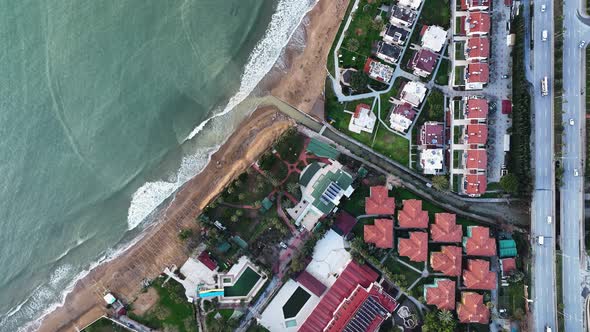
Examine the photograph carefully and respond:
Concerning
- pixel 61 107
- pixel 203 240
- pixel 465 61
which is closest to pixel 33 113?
pixel 61 107

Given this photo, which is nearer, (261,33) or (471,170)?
(471,170)

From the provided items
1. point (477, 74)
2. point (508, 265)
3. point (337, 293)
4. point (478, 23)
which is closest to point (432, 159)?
point (477, 74)

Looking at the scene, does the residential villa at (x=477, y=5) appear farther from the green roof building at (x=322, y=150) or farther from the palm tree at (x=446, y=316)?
the palm tree at (x=446, y=316)

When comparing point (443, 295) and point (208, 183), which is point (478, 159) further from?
point (208, 183)

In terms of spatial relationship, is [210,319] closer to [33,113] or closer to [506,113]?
[33,113]

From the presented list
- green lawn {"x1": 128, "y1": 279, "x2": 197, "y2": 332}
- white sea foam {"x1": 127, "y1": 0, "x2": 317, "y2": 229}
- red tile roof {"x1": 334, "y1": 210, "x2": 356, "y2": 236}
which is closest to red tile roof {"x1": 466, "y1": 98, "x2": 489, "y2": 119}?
red tile roof {"x1": 334, "y1": 210, "x2": 356, "y2": 236}

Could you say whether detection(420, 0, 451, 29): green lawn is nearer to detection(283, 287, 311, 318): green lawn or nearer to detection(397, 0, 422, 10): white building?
detection(397, 0, 422, 10): white building
